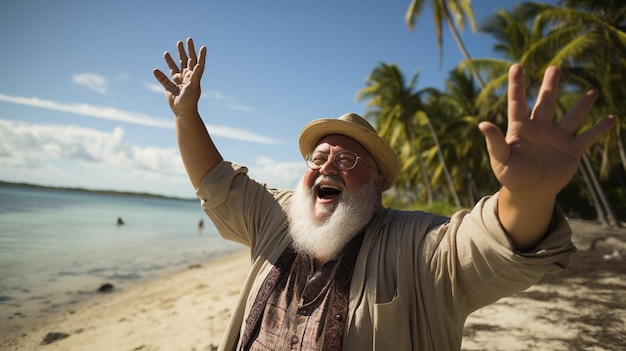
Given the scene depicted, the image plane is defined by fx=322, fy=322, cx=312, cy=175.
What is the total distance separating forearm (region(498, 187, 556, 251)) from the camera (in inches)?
40.9

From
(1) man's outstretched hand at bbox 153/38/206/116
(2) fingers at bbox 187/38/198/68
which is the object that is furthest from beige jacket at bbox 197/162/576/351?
(2) fingers at bbox 187/38/198/68

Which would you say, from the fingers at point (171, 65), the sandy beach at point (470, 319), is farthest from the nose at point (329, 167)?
the sandy beach at point (470, 319)

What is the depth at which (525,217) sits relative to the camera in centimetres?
105

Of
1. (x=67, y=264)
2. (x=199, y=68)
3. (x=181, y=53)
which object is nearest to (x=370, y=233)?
(x=199, y=68)

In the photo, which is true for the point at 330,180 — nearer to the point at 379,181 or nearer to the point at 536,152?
the point at 379,181

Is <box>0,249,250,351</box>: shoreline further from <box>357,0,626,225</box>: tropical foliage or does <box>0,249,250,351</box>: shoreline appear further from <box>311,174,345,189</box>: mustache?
<box>357,0,626,225</box>: tropical foliage

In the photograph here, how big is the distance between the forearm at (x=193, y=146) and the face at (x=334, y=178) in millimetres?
646

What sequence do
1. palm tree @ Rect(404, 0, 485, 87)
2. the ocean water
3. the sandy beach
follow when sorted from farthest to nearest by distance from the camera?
palm tree @ Rect(404, 0, 485, 87), the ocean water, the sandy beach

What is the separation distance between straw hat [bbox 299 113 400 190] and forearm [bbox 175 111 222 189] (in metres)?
0.68

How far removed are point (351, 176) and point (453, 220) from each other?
755 mm

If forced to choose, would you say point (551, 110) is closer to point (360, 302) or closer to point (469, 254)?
point (469, 254)

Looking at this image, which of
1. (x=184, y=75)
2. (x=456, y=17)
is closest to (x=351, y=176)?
(x=184, y=75)

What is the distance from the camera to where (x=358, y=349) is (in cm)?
142

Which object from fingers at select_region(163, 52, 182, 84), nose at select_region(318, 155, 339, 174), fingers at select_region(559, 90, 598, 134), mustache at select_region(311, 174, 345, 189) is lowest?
mustache at select_region(311, 174, 345, 189)
